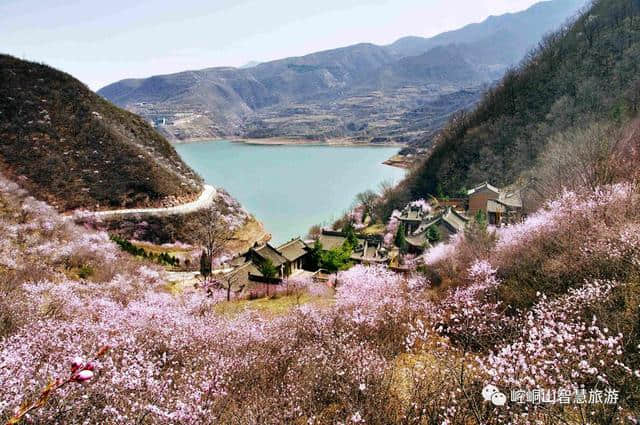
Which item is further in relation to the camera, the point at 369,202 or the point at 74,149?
the point at 369,202

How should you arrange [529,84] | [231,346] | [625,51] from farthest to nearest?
1. [529,84]
2. [625,51]
3. [231,346]

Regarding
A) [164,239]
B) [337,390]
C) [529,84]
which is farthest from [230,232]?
[529,84]

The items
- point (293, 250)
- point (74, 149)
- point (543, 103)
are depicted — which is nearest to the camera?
point (293, 250)

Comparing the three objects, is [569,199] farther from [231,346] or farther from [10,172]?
[10,172]

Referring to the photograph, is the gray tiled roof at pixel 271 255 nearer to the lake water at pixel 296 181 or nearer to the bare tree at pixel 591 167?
the lake water at pixel 296 181

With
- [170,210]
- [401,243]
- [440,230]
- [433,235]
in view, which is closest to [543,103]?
[440,230]

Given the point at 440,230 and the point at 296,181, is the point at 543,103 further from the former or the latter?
the point at 296,181
